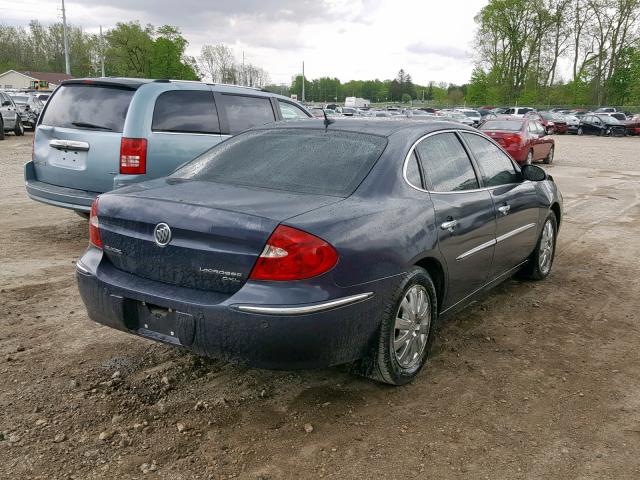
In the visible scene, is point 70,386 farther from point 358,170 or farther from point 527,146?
point 527,146

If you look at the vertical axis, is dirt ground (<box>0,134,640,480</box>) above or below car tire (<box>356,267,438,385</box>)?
below

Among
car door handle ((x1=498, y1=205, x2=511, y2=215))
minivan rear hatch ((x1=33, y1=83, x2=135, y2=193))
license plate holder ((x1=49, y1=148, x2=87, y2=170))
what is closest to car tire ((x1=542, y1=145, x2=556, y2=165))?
car door handle ((x1=498, y1=205, x2=511, y2=215))

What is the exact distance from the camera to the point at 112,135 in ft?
20.1

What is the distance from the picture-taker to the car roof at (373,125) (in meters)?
3.99

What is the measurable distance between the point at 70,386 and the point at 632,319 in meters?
4.27

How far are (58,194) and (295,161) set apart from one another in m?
3.73

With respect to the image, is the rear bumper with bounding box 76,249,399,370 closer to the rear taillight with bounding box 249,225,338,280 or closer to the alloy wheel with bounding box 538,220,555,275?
the rear taillight with bounding box 249,225,338,280

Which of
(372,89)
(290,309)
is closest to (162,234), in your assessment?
(290,309)

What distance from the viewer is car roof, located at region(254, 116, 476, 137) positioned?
3986 mm

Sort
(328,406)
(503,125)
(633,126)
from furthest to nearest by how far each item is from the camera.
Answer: (633,126)
(503,125)
(328,406)

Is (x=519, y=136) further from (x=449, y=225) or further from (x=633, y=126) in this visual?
(x=633, y=126)

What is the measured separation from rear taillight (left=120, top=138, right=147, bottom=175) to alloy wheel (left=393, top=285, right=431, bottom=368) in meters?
3.64

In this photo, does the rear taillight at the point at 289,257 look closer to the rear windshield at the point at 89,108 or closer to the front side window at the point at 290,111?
the rear windshield at the point at 89,108

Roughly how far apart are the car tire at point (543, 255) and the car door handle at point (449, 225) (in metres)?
2.07
